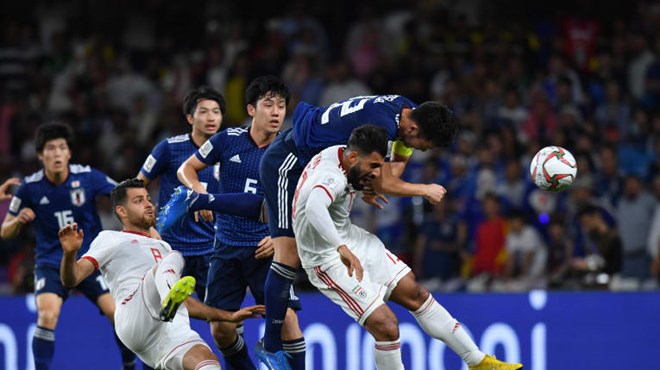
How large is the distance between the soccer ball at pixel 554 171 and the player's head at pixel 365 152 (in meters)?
1.67

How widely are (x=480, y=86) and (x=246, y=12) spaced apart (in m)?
5.04

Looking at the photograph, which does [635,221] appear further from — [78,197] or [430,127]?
[78,197]

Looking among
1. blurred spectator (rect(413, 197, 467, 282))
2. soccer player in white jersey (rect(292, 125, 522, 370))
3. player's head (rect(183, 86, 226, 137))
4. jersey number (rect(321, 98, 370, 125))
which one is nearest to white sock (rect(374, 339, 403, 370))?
soccer player in white jersey (rect(292, 125, 522, 370))

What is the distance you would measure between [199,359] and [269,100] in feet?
6.95

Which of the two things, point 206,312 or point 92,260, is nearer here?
point 92,260

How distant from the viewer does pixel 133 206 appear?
8.55m

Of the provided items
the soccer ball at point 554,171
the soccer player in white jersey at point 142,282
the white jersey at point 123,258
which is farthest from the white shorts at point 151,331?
the soccer ball at point 554,171

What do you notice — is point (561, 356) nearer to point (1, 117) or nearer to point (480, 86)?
point (480, 86)

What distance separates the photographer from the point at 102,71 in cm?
1775

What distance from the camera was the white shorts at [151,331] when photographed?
8.10 meters

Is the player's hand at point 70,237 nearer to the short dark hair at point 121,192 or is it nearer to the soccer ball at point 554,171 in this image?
the short dark hair at point 121,192

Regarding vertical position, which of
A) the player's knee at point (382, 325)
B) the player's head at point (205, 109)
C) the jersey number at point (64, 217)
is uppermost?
the player's head at point (205, 109)

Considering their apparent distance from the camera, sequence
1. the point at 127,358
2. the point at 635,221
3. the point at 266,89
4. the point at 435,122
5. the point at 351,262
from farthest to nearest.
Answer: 1. the point at 635,221
2. the point at 127,358
3. the point at 266,89
4. the point at 435,122
5. the point at 351,262

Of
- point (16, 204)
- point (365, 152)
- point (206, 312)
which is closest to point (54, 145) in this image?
Answer: point (16, 204)
